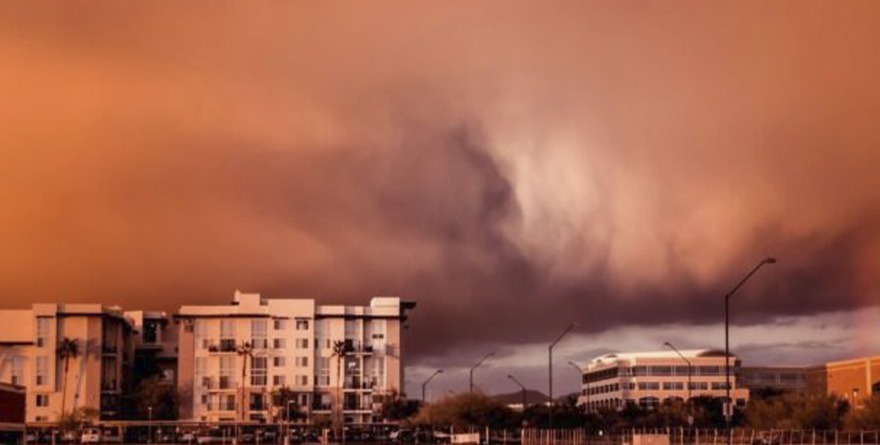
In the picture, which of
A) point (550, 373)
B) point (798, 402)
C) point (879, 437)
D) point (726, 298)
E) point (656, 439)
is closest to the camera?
point (726, 298)

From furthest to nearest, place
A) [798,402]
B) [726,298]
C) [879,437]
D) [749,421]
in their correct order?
[749,421] → [798,402] → [879,437] → [726,298]

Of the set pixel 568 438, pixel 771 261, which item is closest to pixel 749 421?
pixel 568 438

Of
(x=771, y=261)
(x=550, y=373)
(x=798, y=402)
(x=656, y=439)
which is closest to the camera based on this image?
(x=771, y=261)

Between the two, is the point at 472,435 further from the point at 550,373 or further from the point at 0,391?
the point at 0,391

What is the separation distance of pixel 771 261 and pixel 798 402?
85992 millimetres

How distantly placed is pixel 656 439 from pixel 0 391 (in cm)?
5603

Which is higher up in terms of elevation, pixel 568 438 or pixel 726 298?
pixel 726 298

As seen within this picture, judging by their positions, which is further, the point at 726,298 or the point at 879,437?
the point at 879,437

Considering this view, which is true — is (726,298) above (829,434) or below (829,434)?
above

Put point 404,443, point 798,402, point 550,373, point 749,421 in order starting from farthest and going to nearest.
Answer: point 404,443
point 749,421
point 798,402
point 550,373

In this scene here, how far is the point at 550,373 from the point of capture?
458 ft

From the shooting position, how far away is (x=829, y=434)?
144500 millimetres

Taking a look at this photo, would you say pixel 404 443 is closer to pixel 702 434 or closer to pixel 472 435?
pixel 472 435

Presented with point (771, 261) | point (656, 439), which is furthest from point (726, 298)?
point (656, 439)
